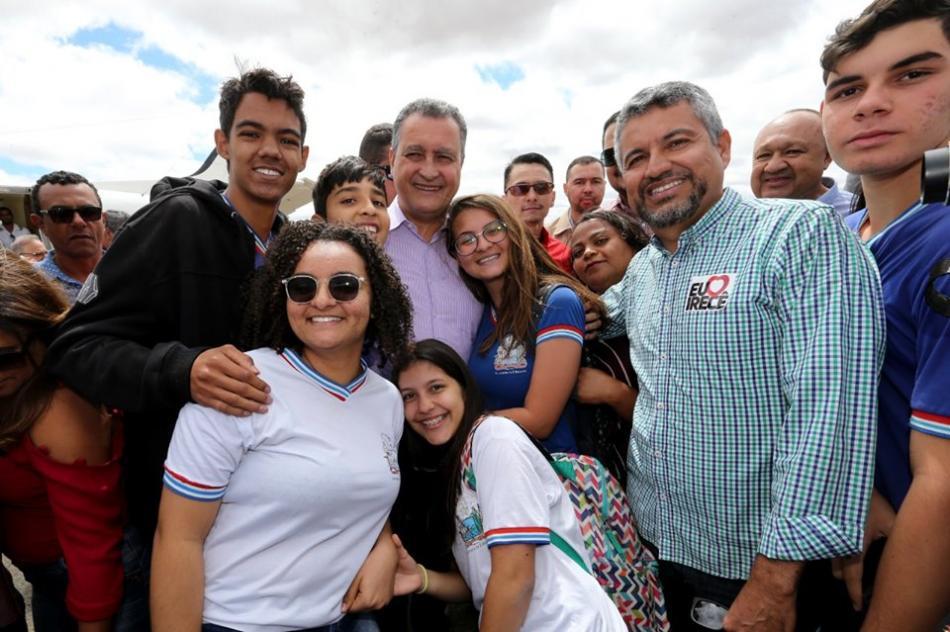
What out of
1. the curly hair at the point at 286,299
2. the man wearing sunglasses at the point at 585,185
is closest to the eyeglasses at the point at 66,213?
the curly hair at the point at 286,299

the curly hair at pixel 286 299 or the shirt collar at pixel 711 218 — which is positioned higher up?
the shirt collar at pixel 711 218

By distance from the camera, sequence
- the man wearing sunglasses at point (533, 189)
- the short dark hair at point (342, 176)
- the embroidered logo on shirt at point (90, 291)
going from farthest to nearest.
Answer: the man wearing sunglasses at point (533, 189) < the short dark hair at point (342, 176) < the embroidered logo on shirt at point (90, 291)

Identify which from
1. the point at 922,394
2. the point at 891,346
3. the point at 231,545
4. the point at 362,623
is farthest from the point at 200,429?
the point at 891,346

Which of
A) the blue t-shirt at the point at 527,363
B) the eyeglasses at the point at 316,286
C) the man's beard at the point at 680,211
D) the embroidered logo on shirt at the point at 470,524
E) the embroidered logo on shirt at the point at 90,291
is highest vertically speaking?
the man's beard at the point at 680,211

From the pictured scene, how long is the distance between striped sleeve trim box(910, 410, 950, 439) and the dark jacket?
2508 mm

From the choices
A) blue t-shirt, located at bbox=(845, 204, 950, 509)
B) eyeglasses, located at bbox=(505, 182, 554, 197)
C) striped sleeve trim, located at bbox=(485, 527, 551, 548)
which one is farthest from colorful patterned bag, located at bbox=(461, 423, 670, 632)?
eyeglasses, located at bbox=(505, 182, 554, 197)

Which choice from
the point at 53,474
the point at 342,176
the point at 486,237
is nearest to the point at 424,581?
the point at 53,474

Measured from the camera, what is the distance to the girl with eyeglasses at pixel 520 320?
2668 millimetres

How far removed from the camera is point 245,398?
5.87ft

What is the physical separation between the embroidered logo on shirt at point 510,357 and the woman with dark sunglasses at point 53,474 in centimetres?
187

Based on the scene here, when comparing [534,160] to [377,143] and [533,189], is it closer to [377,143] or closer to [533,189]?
[533,189]

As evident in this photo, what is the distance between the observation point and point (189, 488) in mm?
1700

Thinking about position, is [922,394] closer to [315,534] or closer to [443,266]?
[315,534]

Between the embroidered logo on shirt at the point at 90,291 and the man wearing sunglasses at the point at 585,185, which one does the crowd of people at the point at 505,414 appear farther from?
the man wearing sunglasses at the point at 585,185
